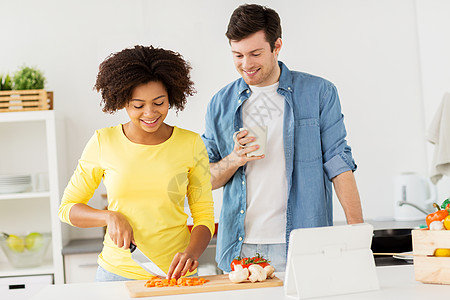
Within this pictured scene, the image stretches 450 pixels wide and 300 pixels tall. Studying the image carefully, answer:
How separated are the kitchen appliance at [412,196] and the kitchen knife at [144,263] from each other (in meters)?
2.17

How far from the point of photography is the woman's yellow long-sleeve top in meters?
1.67

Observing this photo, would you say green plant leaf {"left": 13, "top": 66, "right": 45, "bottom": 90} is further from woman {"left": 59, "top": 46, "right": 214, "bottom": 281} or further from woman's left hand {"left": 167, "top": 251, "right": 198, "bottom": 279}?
woman's left hand {"left": 167, "top": 251, "right": 198, "bottom": 279}

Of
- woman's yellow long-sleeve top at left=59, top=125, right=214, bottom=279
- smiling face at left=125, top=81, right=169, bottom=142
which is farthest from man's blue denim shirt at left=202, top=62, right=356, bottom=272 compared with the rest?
smiling face at left=125, top=81, right=169, bottom=142

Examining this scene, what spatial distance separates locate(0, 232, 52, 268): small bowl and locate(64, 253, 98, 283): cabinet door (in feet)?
0.63

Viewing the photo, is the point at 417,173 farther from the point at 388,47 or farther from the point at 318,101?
the point at 318,101

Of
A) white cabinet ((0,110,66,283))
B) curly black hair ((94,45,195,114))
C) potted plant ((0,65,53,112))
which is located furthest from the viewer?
white cabinet ((0,110,66,283))

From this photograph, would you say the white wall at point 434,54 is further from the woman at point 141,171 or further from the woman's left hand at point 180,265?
the woman's left hand at point 180,265

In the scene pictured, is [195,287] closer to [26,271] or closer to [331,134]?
[331,134]

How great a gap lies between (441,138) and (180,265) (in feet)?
6.62

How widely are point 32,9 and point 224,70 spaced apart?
124cm

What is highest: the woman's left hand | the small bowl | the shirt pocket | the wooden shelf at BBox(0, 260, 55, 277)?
the shirt pocket

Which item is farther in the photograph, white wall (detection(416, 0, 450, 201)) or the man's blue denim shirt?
white wall (detection(416, 0, 450, 201))

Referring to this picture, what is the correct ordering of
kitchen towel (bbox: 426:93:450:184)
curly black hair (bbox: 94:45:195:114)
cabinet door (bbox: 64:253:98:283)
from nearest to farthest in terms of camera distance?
curly black hair (bbox: 94:45:195:114)
kitchen towel (bbox: 426:93:450:184)
cabinet door (bbox: 64:253:98:283)

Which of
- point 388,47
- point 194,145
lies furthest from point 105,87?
point 388,47
